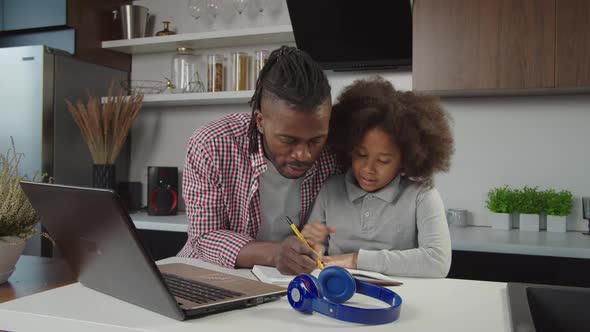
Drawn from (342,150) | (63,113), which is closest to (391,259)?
(342,150)

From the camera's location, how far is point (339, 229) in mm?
1495

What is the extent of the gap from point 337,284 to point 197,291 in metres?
0.22

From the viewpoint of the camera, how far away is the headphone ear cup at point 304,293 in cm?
81

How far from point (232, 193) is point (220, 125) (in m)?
0.18

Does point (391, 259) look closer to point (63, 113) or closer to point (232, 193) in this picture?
point (232, 193)

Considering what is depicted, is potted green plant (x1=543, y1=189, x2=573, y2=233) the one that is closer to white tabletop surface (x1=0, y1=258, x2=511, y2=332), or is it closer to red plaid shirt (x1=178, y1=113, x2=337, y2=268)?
red plaid shirt (x1=178, y1=113, x2=337, y2=268)

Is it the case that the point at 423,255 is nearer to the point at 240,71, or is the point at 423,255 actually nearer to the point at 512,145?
the point at 512,145

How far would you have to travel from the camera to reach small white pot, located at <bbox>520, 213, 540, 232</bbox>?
2520 mm

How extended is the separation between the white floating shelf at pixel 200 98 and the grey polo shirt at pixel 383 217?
140 centimetres

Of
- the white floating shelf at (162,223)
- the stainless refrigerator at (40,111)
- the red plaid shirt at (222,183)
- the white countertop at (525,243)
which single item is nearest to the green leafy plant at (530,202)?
the white countertop at (525,243)

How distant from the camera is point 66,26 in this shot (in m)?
3.02

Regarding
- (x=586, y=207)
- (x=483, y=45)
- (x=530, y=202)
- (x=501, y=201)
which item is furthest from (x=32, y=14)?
(x=586, y=207)

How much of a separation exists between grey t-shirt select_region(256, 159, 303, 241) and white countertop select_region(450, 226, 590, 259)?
0.96 meters

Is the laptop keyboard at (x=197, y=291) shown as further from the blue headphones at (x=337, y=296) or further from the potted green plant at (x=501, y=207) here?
the potted green plant at (x=501, y=207)
